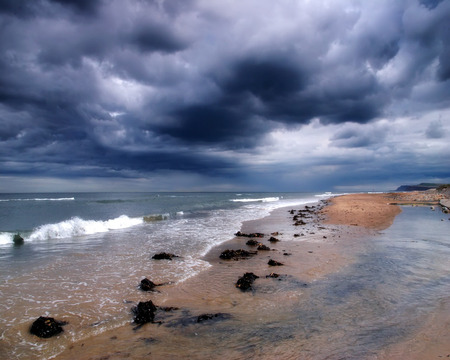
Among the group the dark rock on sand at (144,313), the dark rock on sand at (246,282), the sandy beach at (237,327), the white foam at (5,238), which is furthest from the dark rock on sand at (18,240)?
the dark rock on sand at (246,282)

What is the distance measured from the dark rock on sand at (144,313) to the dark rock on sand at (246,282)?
2.54 metres

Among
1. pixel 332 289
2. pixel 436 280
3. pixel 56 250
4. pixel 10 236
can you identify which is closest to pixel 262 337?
pixel 332 289

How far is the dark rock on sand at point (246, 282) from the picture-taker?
7.50 metres

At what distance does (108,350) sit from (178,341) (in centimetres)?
126

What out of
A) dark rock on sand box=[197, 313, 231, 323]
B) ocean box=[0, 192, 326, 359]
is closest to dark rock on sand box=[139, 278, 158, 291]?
ocean box=[0, 192, 326, 359]

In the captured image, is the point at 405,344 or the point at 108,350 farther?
the point at 108,350

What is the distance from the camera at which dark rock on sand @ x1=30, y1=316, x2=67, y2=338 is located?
5273 mm

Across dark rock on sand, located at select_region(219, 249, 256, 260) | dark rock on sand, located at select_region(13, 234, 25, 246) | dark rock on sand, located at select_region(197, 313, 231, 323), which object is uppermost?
dark rock on sand, located at select_region(197, 313, 231, 323)

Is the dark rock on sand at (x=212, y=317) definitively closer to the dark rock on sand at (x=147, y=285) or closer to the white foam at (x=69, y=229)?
the dark rock on sand at (x=147, y=285)

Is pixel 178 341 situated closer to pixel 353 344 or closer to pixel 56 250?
pixel 353 344

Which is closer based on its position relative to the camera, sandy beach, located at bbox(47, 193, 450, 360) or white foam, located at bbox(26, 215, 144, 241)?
sandy beach, located at bbox(47, 193, 450, 360)

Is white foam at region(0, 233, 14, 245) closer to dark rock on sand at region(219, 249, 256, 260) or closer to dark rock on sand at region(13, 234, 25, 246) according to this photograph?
dark rock on sand at region(13, 234, 25, 246)

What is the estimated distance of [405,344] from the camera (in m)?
4.34

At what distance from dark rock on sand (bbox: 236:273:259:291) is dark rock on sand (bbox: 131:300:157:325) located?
254 centimetres
